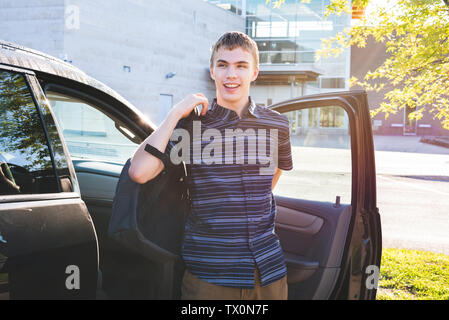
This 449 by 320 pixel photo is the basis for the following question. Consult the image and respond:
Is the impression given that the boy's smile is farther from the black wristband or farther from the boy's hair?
the black wristband

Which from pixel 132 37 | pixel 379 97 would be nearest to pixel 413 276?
pixel 132 37

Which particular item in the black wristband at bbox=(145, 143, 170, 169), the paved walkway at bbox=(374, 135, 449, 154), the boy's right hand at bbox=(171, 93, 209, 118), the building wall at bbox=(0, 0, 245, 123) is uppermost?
the building wall at bbox=(0, 0, 245, 123)

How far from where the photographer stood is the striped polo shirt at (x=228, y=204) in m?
1.78

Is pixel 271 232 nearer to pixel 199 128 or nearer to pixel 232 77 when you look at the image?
pixel 199 128

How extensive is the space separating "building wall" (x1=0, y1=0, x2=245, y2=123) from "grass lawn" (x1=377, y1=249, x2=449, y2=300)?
1988 cm

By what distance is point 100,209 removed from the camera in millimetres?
2660

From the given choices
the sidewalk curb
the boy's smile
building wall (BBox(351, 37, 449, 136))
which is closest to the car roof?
the boy's smile

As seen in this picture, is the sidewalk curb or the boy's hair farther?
the sidewalk curb

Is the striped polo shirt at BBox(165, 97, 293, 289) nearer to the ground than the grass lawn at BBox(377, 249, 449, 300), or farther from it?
farther from it

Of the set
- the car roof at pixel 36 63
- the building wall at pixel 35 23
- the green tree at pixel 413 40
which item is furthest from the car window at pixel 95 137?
the building wall at pixel 35 23

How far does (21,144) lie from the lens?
5.53 feet

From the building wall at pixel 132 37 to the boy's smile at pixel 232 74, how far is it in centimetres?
2129

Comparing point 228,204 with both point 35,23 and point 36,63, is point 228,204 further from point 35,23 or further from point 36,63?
point 35,23

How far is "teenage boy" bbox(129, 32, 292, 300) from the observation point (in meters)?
1.78
